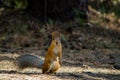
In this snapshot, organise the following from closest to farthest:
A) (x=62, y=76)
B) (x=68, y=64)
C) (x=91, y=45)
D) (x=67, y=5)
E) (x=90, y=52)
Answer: (x=62, y=76)
(x=68, y=64)
(x=90, y=52)
(x=91, y=45)
(x=67, y=5)

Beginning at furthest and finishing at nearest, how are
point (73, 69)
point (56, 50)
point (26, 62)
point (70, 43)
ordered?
point (70, 43) < point (73, 69) < point (26, 62) < point (56, 50)

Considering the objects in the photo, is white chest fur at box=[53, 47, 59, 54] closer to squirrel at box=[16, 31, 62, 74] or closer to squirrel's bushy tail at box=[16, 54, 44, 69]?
squirrel at box=[16, 31, 62, 74]

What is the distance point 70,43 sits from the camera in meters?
13.9

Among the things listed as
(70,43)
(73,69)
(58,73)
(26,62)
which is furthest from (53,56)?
(70,43)

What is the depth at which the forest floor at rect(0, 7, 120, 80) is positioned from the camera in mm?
10852

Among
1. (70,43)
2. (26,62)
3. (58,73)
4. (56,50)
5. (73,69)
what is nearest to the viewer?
(56,50)

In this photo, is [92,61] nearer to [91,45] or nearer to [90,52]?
[90,52]

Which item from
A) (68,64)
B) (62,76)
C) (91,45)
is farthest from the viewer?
(91,45)

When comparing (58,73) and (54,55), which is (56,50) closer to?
(54,55)

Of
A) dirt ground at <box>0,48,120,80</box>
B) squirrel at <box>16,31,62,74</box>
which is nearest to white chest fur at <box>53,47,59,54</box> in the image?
squirrel at <box>16,31,62,74</box>

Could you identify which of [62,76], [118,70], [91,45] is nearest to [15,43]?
[91,45]

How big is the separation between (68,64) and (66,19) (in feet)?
16.2

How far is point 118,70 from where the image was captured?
33.6 ft

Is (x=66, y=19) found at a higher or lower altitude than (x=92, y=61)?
higher
